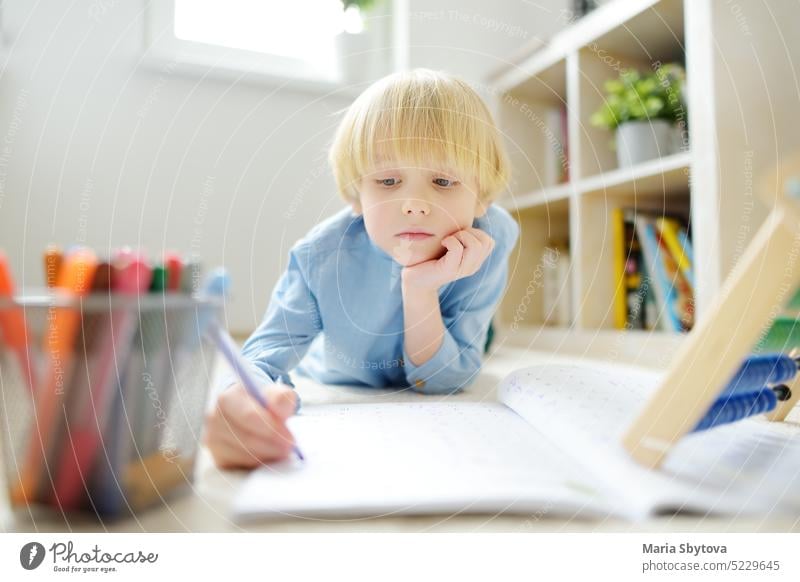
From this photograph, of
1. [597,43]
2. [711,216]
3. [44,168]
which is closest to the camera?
[44,168]

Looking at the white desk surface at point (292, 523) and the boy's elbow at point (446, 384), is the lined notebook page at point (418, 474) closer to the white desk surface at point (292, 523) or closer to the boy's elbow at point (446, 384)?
the white desk surface at point (292, 523)

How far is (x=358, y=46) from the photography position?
2.23ft

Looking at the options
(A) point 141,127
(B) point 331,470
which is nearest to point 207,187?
(A) point 141,127

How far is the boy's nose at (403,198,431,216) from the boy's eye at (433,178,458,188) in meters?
0.02

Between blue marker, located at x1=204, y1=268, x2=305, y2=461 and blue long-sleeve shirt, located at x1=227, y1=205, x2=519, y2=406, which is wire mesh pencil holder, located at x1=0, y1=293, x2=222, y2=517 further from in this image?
blue long-sleeve shirt, located at x1=227, y1=205, x2=519, y2=406

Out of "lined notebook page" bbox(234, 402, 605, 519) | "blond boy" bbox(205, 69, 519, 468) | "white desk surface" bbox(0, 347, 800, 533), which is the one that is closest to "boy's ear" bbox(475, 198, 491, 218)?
"blond boy" bbox(205, 69, 519, 468)

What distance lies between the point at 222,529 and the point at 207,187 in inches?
13.7

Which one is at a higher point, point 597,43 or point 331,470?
point 597,43

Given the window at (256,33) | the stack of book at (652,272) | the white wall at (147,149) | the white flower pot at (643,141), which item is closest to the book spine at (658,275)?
the stack of book at (652,272)

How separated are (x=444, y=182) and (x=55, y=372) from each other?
362 millimetres

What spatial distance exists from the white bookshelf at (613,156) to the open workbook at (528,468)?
0.39 meters

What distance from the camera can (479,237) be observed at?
59 centimetres
